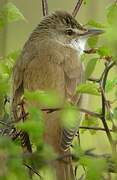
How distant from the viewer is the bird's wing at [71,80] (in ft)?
7.85

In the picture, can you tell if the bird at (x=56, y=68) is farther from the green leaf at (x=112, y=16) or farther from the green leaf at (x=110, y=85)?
the green leaf at (x=112, y=16)

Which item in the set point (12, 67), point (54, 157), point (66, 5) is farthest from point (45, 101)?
point (66, 5)

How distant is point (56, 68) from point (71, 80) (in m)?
0.08

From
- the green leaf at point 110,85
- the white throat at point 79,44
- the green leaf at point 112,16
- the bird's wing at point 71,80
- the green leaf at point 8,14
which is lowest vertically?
the bird's wing at point 71,80

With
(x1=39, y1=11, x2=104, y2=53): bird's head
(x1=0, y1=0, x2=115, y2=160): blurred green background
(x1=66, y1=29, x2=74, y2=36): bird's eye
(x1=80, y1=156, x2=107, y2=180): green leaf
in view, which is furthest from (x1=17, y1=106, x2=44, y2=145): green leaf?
(x1=0, y1=0, x2=115, y2=160): blurred green background

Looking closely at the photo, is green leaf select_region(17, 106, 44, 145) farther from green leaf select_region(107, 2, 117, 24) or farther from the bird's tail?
the bird's tail

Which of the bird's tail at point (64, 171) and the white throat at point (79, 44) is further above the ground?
the white throat at point (79, 44)

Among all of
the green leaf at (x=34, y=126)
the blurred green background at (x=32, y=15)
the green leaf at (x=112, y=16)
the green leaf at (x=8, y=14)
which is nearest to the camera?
the green leaf at (x=112, y=16)

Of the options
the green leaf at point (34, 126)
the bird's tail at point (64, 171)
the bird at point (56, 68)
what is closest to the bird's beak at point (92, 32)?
the bird at point (56, 68)

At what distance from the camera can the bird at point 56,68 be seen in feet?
7.77

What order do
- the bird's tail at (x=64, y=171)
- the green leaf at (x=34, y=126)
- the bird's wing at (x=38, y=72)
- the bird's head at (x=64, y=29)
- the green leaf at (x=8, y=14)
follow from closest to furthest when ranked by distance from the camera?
1. the green leaf at (x=34, y=126)
2. the bird's tail at (x=64, y=171)
3. the green leaf at (x=8, y=14)
4. the bird's wing at (x=38, y=72)
5. the bird's head at (x=64, y=29)

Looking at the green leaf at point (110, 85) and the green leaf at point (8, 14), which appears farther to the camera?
the green leaf at point (8, 14)

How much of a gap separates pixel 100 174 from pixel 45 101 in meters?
0.22

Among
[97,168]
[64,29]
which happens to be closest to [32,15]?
[64,29]
